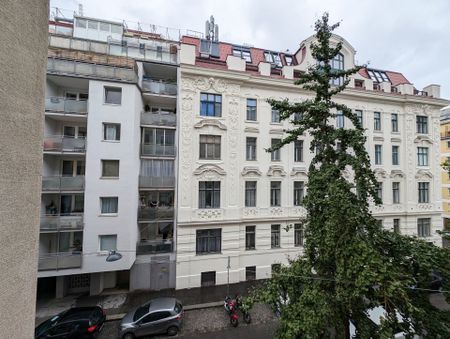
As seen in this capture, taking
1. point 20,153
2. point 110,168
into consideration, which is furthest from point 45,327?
point 20,153

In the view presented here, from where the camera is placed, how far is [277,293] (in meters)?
6.33

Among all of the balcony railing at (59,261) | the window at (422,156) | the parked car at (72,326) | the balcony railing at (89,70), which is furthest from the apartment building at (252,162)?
the balcony railing at (59,261)

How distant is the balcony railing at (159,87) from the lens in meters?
15.0

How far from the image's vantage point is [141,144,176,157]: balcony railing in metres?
14.7

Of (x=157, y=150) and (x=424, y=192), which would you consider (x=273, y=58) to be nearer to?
(x=157, y=150)

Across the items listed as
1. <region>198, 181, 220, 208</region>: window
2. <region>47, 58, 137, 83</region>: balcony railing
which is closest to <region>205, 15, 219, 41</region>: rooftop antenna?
<region>47, 58, 137, 83</region>: balcony railing

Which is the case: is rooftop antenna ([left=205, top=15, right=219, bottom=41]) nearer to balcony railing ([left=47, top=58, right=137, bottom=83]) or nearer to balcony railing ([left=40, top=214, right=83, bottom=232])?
balcony railing ([left=47, top=58, right=137, bottom=83])

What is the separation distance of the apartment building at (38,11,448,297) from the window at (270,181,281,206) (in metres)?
0.07

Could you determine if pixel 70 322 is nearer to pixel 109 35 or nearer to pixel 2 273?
pixel 2 273

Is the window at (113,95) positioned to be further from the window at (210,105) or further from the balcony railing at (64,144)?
the window at (210,105)

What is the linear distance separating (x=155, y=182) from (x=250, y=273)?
9.23m

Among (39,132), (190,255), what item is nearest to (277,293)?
(39,132)

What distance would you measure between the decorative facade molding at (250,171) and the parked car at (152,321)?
895 centimetres

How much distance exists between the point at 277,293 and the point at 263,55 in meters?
18.7
